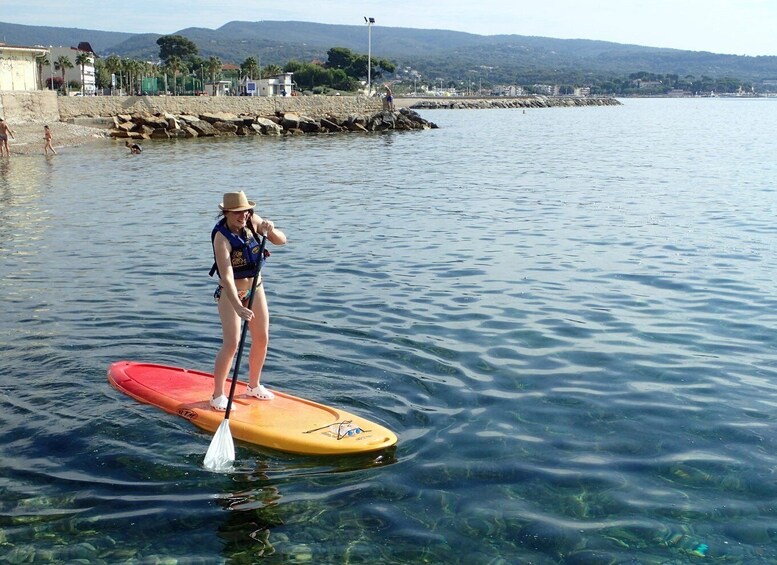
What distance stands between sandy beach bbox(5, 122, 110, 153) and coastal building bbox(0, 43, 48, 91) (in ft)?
19.9

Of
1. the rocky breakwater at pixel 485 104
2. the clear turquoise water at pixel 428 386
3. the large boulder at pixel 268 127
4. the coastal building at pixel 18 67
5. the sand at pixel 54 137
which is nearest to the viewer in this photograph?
the clear turquoise water at pixel 428 386

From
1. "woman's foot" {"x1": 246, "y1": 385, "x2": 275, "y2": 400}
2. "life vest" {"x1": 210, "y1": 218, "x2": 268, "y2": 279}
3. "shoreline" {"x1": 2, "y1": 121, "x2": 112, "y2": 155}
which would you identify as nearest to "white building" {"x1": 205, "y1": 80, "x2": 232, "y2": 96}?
"shoreline" {"x1": 2, "y1": 121, "x2": 112, "y2": 155}

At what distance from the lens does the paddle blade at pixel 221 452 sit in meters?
6.68

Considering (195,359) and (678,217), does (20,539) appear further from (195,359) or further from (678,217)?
(678,217)

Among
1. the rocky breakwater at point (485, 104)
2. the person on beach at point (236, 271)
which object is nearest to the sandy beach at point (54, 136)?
the person on beach at point (236, 271)

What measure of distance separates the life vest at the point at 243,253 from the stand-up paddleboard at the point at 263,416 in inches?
47.0

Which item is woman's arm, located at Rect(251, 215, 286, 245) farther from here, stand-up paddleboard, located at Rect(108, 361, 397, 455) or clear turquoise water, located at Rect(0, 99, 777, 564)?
clear turquoise water, located at Rect(0, 99, 777, 564)

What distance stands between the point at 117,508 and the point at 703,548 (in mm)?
3903

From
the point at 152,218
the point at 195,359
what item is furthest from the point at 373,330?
the point at 152,218

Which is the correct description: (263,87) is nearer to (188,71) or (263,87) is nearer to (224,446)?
(188,71)

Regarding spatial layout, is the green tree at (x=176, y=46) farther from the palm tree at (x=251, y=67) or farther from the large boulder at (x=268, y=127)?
the large boulder at (x=268, y=127)

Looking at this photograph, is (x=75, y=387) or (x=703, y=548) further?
(x=75, y=387)

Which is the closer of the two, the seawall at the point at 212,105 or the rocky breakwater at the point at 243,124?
the rocky breakwater at the point at 243,124

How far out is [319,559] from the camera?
217 inches
